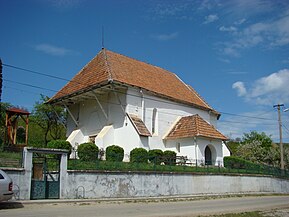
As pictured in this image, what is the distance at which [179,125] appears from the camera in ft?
102

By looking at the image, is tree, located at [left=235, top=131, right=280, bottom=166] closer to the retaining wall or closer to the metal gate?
the retaining wall

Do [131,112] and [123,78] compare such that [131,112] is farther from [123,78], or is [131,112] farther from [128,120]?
[123,78]

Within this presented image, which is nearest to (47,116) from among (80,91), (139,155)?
(80,91)

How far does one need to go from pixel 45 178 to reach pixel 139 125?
11.3 metres

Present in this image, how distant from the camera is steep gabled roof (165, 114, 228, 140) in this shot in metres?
28.6

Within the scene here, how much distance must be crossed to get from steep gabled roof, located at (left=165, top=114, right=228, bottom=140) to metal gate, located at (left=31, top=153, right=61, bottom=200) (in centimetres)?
1395

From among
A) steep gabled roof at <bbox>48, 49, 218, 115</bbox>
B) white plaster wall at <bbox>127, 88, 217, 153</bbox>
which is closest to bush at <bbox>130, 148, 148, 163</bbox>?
white plaster wall at <bbox>127, 88, 217, 153</bbox>

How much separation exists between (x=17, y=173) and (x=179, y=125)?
58.7 feet

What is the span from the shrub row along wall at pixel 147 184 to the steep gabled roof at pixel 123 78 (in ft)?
29.2

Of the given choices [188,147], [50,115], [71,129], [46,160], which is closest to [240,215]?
[46,160]

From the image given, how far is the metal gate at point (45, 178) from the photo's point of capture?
54.8 feet

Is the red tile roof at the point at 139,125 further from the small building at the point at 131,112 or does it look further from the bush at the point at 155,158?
the bush at the point at 155,158

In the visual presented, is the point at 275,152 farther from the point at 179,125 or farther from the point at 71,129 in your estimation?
the point at 71,129

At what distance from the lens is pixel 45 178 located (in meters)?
17.0
